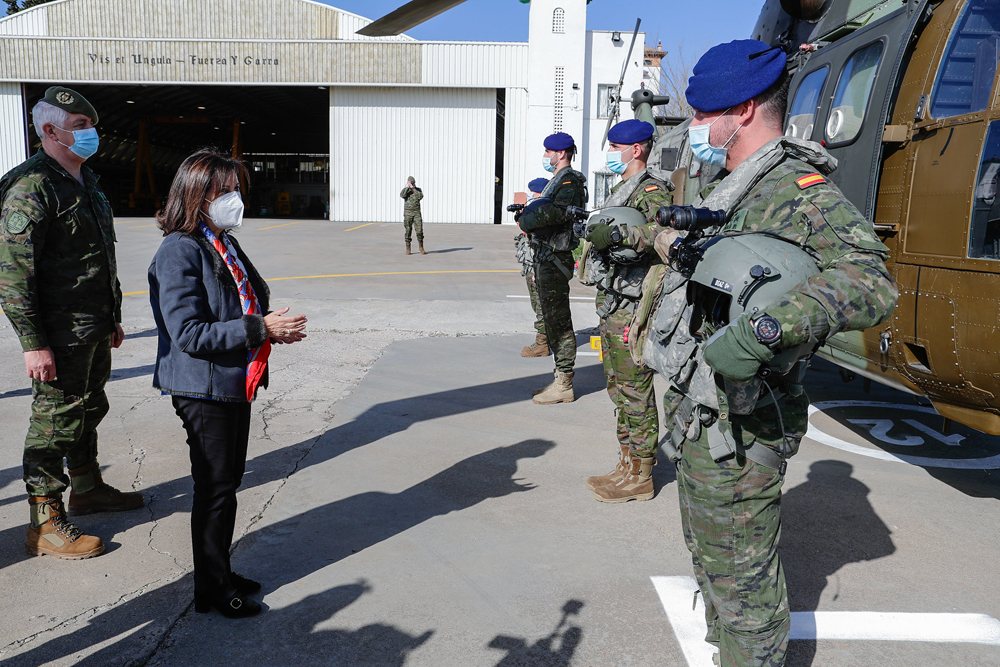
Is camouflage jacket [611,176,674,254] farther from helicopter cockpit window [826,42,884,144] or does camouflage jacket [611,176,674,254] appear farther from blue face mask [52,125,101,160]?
blue face mask [52,125,101,160]

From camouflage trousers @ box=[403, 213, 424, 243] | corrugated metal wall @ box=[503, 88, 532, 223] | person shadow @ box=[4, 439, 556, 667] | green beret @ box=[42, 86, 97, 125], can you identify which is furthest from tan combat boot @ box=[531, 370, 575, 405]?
corrugated metal wall @ box=[503, 88, 532, 223]

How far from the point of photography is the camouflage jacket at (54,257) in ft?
10.1

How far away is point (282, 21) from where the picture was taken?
29797 mm

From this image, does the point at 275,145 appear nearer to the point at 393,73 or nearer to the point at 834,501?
the point at 393,73

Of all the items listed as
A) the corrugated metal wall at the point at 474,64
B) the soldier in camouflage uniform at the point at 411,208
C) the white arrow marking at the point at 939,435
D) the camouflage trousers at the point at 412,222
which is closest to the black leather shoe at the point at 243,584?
the white arrow marking at the point at 939,435

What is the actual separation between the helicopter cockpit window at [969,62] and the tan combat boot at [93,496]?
4825 mm

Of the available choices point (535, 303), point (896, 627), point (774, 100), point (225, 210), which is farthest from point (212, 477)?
point (535, 303)

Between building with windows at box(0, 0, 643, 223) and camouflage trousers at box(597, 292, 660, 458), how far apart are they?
25836 millimetres

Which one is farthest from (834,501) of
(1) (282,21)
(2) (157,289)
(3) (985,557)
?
(1) (282,21)

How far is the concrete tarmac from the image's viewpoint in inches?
106

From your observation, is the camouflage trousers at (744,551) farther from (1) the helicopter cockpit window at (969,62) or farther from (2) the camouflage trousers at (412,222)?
(2) the camouflage trousers at (412,222)

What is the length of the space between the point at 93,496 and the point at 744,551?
3.32 meters

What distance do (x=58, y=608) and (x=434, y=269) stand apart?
41.0 feet

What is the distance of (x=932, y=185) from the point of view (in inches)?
143
